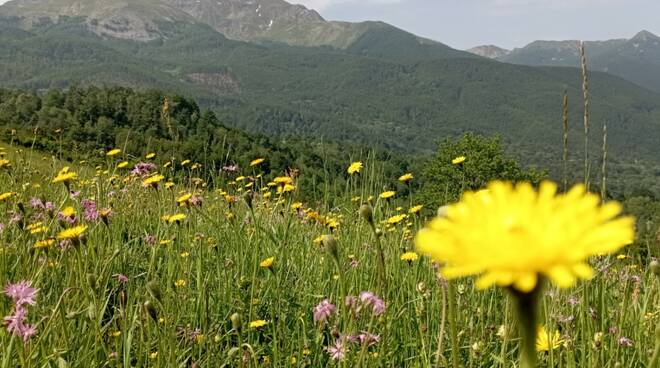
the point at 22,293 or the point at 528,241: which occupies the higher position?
the point at 528,241

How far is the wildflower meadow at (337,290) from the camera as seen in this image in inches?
23.5

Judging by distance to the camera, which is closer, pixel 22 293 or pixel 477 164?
pixel 22 293

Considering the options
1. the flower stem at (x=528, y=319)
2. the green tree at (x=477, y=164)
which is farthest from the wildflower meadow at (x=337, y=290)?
the green tree at (x=477, y=164)

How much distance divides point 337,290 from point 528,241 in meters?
2.40

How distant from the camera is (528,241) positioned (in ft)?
1.88

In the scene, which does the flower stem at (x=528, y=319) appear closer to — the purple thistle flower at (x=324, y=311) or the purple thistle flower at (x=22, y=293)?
the purple thistle flower at (x=324, y=311)

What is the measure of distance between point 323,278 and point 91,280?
66.3 inches

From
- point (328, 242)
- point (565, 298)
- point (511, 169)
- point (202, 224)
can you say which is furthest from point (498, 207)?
point (511, 169)

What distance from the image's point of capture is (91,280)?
1.79 meters

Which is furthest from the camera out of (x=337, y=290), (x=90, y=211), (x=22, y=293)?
(x=90, y=211)

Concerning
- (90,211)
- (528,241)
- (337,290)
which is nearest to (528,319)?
(528,241)

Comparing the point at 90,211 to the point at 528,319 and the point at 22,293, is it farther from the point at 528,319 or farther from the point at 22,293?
the point at 528,319

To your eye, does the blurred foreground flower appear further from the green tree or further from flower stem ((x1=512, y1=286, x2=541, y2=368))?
the green tree

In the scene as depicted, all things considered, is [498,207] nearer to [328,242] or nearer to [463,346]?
[328,242]
